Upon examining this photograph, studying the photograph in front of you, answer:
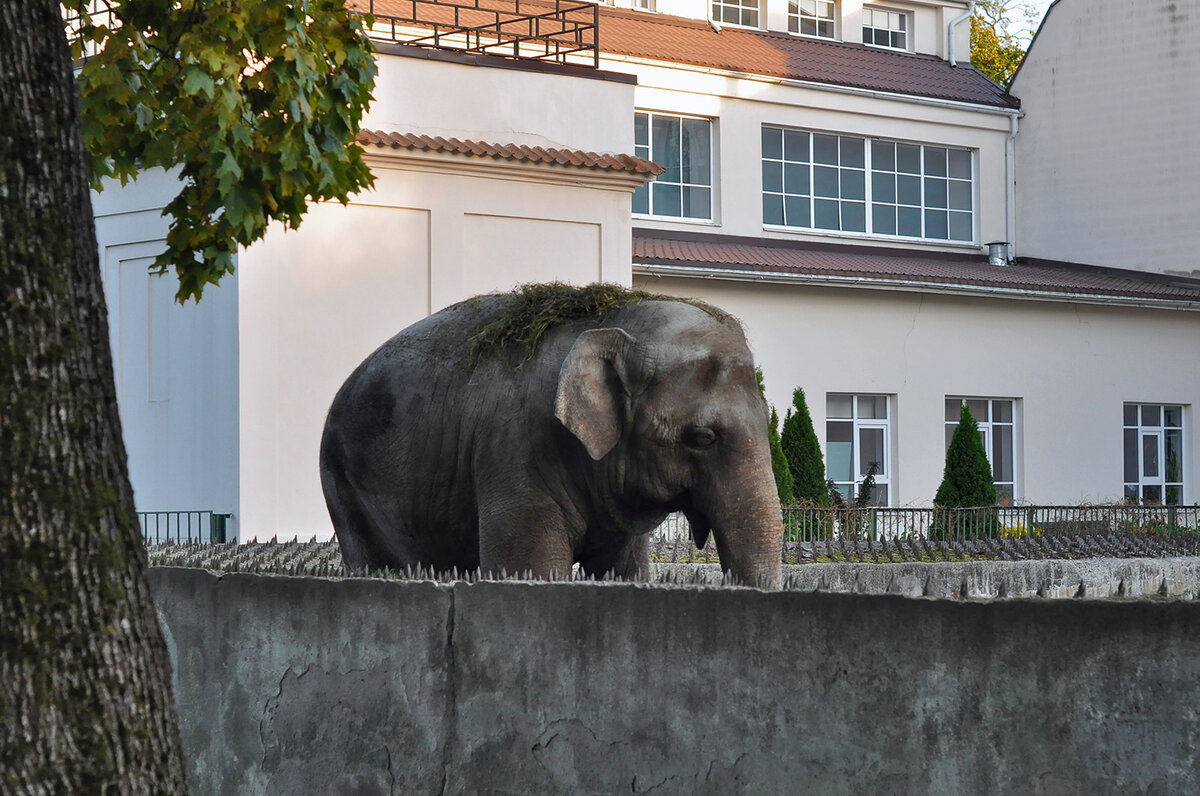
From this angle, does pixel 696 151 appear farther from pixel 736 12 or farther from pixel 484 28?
pixel 484 28

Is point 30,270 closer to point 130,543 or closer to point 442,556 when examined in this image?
point 130,543

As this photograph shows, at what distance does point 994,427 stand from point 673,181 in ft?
22.3

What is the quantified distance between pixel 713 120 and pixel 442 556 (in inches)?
872

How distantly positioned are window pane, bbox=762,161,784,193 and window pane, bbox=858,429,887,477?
15.3 ft

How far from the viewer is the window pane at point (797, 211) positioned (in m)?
30.7

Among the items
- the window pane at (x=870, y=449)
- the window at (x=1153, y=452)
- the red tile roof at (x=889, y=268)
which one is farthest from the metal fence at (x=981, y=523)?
the window at (x=1153, y=452)

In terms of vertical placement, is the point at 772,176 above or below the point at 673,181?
above

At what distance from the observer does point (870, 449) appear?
1136 inches

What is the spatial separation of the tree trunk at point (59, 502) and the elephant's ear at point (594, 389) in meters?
3.59

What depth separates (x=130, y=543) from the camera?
13.0 feet

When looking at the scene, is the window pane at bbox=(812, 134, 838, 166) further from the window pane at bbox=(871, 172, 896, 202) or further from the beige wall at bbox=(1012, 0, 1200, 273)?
the beige wall at bbox=(1012, 0, 1200, 273)

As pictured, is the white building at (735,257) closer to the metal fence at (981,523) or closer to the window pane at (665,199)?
the window pane at (665,199)

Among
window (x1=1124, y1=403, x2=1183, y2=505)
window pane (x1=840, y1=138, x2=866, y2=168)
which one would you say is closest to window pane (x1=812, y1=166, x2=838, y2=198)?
window pane (x1=840, y1=138, x2=866, y2=168)

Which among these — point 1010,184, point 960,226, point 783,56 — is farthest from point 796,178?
point 1010,184
